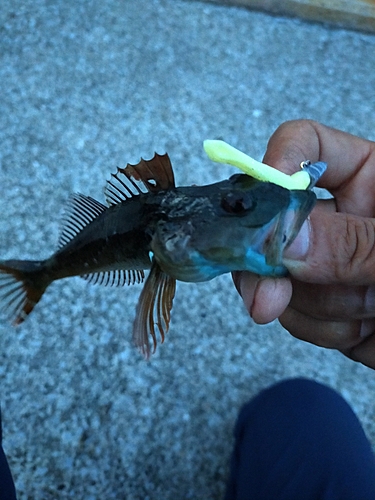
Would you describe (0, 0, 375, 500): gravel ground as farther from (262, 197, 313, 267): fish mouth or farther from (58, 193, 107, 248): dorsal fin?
(262, 197, 313, 267): fish mouth

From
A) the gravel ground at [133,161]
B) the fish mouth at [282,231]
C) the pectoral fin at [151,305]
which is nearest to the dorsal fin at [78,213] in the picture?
the pectoral fin at [151,305]

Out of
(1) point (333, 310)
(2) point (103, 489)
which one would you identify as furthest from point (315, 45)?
(2) point (103, 489)

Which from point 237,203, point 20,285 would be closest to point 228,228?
point 237,203

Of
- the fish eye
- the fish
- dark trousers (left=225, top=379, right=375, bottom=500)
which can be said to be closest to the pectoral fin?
the fish

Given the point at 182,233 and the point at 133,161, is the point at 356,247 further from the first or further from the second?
the point at 133,161

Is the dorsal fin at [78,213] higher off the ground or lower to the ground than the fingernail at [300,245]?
lower

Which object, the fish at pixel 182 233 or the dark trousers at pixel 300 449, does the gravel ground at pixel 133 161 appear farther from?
the fish at pixel 182 233
